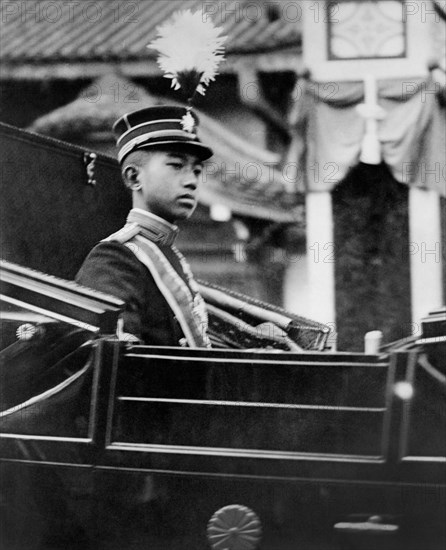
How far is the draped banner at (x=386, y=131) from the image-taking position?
288cm

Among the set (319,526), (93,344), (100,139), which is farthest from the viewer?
(100,139)

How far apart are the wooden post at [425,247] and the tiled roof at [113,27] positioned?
0.62 metres

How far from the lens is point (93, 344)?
2.94 m

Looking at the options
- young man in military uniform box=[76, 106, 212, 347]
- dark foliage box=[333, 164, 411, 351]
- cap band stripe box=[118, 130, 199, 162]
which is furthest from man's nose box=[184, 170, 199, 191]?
dark foliage box=[333, 164, 411, 351]

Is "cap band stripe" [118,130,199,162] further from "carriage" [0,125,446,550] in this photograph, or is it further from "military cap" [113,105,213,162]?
"carriage" [0,125,446,550]

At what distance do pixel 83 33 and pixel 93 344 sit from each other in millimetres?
1072

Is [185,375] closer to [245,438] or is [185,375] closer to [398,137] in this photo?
[245,438]

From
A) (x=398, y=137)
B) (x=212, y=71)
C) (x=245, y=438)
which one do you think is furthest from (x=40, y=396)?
(x=398, y=137)

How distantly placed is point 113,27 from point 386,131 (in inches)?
39.3

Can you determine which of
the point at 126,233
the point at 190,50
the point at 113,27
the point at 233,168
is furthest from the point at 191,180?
the point at 113,27

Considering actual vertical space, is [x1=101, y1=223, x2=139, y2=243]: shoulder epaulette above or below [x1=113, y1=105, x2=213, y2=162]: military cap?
below

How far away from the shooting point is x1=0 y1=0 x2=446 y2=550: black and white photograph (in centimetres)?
277

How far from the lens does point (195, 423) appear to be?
2.87 m

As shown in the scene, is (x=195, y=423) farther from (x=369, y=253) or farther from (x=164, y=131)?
(x=164, y=131)
